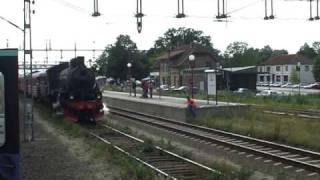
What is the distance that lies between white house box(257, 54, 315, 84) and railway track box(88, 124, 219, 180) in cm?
11752

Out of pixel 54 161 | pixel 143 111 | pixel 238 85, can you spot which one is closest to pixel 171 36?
pixel 238 85

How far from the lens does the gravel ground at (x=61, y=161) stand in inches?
472

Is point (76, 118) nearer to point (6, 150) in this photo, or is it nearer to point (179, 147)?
point (179, 147)

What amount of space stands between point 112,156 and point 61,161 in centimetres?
130

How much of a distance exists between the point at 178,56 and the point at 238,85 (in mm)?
35710

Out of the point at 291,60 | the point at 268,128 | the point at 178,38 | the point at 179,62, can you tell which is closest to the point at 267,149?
the point at 268,128

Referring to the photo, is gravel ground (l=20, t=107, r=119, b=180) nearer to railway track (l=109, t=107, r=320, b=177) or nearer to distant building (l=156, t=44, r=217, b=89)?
railway track (l=109, t=107, r=320, b=177)

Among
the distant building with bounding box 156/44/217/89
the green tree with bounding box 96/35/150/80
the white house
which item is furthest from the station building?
the white house

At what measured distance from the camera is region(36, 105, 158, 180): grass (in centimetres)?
1107

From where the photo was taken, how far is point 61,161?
14.1 metres

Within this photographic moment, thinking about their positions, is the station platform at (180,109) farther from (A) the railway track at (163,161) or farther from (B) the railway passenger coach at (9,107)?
(B) the railway passenger coach at (9,107)

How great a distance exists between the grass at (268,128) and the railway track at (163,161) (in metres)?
4.56

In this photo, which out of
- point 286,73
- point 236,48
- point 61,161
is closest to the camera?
point 61,161

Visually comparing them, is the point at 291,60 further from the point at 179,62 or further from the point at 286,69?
the point at 179,62
